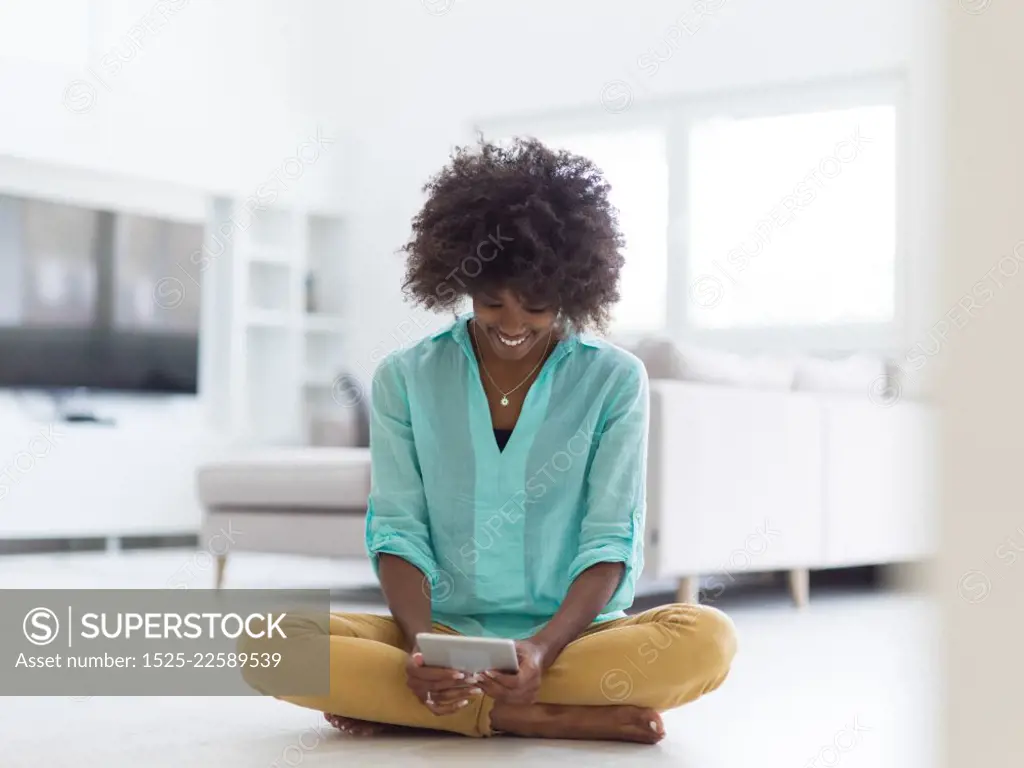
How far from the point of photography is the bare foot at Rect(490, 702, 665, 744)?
191 centimetres

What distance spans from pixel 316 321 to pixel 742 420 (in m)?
4.16

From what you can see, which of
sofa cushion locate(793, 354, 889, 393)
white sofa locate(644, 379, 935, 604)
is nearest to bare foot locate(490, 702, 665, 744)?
white sofa locate(644, 379, 935, 604)

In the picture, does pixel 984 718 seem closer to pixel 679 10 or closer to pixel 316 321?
pixel 679 10

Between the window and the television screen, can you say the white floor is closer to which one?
the window

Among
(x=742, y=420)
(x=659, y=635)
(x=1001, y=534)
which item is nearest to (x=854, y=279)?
(x=742, y=420)

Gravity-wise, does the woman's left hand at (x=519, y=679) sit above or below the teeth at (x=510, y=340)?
below

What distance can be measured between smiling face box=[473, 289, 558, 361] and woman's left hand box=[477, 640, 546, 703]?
0.42m

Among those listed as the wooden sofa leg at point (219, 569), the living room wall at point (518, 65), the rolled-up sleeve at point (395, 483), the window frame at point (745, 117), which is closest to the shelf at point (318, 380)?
the living room wall at point (518, 65)

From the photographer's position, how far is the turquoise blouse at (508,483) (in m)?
1.93

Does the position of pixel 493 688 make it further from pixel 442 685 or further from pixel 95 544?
pixel 95 544

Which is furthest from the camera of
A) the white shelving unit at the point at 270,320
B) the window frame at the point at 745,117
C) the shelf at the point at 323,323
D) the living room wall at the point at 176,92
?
the shelf at the point at 323,323

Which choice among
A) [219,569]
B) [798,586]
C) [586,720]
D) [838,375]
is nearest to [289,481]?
[219,569]

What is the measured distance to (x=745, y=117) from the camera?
21.7 feet

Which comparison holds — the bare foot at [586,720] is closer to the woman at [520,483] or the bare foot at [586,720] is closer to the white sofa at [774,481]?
the woman at [520,483]
